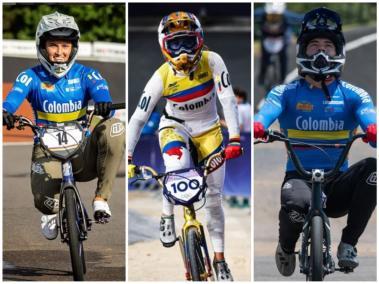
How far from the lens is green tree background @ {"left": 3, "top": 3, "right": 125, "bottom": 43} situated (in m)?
10.3

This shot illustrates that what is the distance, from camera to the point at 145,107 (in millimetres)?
9023

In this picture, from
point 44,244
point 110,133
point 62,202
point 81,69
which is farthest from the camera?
point 44,244

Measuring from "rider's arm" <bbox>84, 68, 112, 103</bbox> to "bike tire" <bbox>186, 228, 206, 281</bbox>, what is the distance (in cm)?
117

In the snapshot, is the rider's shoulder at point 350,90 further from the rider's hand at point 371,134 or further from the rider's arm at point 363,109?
the rider's hand at point 371,134

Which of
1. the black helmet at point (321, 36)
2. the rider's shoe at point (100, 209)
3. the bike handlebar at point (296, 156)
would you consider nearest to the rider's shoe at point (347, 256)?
the bike handlebar at point (296, 156)

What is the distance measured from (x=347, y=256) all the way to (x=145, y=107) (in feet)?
5.54

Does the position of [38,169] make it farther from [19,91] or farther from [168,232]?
[168,232]

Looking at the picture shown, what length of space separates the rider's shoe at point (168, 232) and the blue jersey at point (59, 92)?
0.92 m

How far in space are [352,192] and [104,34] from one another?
9.29ft

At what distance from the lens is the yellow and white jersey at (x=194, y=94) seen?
899 cm

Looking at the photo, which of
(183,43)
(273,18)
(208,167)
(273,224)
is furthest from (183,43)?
(273,18)

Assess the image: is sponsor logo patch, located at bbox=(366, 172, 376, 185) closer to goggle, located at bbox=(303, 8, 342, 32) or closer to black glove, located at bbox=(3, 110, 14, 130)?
goggle, located at bbox=(303, 8, 342, 32)

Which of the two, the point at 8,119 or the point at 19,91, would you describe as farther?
the point at 19,91

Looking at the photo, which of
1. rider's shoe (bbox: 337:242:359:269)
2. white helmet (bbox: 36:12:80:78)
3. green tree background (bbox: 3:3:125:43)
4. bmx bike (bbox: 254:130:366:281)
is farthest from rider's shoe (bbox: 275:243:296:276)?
green tree background (bbox: 3:3:125:43)
